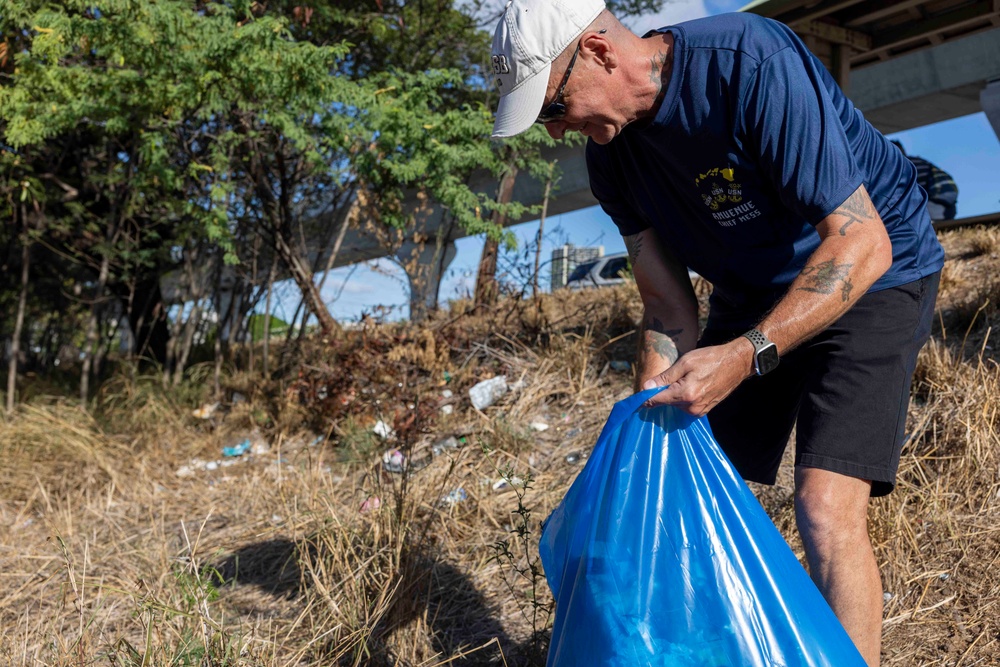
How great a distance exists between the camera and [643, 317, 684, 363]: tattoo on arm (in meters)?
2.05

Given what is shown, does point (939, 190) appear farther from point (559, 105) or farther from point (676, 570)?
point (676, 570)

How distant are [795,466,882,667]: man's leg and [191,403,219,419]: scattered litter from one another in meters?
5.63

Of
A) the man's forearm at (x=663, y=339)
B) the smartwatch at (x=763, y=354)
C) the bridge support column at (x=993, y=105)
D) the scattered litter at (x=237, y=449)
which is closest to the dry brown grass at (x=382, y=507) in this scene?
the scattered litter at (x=237, y=449)

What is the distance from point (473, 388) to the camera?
206 inches

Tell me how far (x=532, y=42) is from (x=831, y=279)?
2.58 ft

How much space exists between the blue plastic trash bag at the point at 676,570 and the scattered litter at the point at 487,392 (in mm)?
3546

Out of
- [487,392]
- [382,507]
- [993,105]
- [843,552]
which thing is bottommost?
[487,392]

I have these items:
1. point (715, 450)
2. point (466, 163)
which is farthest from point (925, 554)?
point (466, 163)

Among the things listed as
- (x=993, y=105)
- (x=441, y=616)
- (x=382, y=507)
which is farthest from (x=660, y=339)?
(x=993, y=105)

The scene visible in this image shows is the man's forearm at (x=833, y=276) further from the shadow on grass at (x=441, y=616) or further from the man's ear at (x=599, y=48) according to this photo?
the shadow on grass at (x=441, y=616)

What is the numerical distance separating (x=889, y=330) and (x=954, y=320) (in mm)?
3109

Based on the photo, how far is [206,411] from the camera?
21.9 feet

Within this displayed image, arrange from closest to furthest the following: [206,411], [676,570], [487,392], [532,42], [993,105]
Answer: [676,570] < [532,42] < [487,392] < [206,411] < [993,105]

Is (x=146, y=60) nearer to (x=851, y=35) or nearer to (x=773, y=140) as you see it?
(x=773, y=140)
